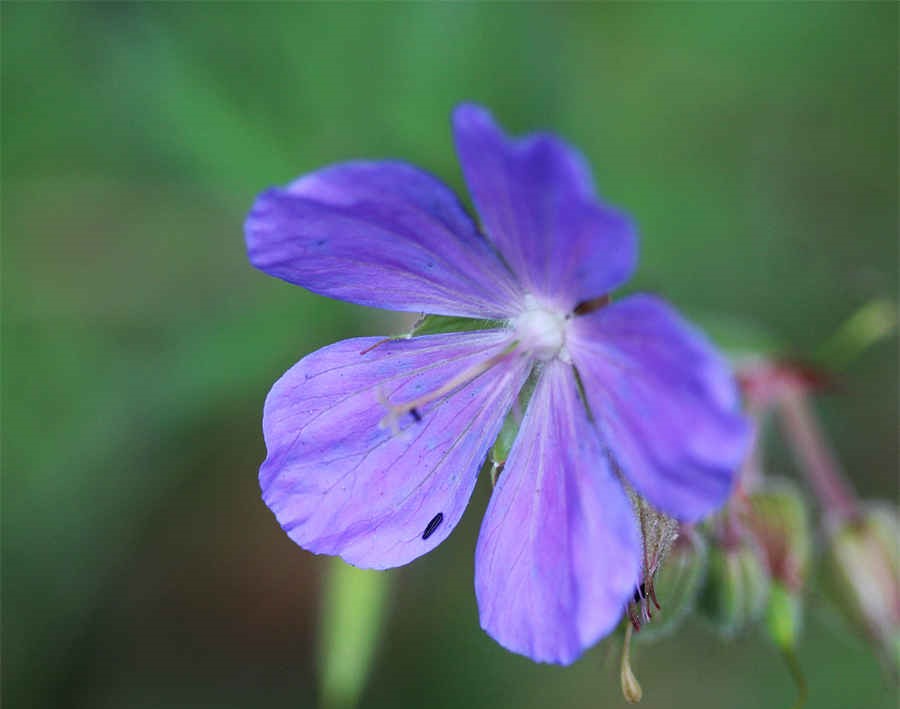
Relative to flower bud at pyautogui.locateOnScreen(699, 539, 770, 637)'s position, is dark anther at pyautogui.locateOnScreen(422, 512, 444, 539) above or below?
above

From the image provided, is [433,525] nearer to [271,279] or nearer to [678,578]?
[678,578]

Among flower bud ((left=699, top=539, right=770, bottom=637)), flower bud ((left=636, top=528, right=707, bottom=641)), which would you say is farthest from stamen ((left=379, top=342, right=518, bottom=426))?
flower bud ((left=699, top=539, right=770, bottom=637))

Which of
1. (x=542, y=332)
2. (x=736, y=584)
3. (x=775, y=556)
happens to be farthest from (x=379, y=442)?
(x=775, y=556)

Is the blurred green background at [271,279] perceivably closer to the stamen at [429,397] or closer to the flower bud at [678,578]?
the stamen at [429,397]

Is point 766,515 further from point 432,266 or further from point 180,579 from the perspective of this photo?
point 180,579

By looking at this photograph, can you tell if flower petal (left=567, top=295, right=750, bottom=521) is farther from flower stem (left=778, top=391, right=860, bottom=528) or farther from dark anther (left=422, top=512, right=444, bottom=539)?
flower stem (left=778, top=391, right=860, bottom=528)

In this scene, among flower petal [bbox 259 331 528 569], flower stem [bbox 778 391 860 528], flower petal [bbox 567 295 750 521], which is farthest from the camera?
flower stem [bbox 778 391 860 528]

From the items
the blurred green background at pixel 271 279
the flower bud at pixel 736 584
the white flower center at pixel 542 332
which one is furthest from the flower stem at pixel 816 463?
the blurred green background at pixel 271 279

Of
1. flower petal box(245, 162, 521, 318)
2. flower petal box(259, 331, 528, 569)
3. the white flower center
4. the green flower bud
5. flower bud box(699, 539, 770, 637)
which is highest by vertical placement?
flower petal box(245, 162, 521, 318)
